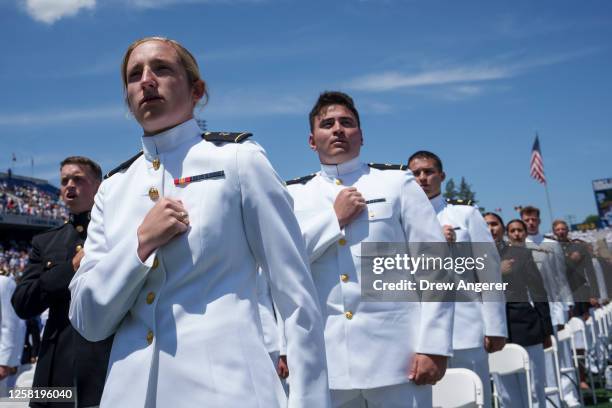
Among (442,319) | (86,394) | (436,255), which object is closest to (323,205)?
(436,255)

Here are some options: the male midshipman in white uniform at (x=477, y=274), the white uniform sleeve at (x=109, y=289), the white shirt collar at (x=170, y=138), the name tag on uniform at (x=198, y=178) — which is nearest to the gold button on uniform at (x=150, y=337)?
the white uniform sleeve at (x=109, y=289)

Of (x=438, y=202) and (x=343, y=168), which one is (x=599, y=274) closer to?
(x=438, y=202)

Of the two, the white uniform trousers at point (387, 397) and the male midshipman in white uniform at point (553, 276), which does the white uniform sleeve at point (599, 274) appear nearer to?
the male midshipman in white uniform at point (553, 276)

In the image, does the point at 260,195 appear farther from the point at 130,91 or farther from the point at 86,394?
the point at 86,394

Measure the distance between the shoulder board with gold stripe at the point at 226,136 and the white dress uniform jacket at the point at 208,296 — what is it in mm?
34

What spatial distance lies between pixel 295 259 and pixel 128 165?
799 millimetres

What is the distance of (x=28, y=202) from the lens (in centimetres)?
5850

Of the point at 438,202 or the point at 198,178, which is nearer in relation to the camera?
the point at 198,178

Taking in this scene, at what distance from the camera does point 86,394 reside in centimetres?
347

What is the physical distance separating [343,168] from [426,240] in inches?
28.1

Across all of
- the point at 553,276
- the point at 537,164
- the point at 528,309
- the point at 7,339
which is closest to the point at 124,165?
the point at 7,339

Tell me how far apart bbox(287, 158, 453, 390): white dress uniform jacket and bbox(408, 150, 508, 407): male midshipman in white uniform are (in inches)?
78.8

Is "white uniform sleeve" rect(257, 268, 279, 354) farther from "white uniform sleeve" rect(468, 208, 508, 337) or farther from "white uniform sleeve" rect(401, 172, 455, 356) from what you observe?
"white uniform sleeve" rect(468, 208, 508, 337)

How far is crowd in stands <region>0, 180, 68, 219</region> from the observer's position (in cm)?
5456
